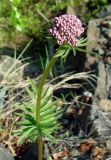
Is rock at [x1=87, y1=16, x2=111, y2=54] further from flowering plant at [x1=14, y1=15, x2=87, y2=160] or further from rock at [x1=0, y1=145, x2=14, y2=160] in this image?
flowering plant at [x1=14, y1=15, x2=87, y2=160]

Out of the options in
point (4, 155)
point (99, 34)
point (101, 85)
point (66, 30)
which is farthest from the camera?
point (99, 34)

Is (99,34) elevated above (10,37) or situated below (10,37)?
below

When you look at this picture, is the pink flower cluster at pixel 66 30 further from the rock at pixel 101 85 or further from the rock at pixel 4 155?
the rock at pixel 101 85

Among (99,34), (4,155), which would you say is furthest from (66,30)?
(99,34)

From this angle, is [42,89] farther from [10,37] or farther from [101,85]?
[10,37]

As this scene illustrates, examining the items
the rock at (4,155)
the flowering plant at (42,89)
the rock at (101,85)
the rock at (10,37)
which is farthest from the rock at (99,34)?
the flowering plant at (42,89)

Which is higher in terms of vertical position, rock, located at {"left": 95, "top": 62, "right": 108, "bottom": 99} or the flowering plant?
the flowering plant

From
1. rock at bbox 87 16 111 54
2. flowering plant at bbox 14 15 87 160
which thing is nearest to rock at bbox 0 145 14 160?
flowering plant at bbox 14 15 87 160

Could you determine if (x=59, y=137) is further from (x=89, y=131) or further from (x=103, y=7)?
(x=103, y=7)
